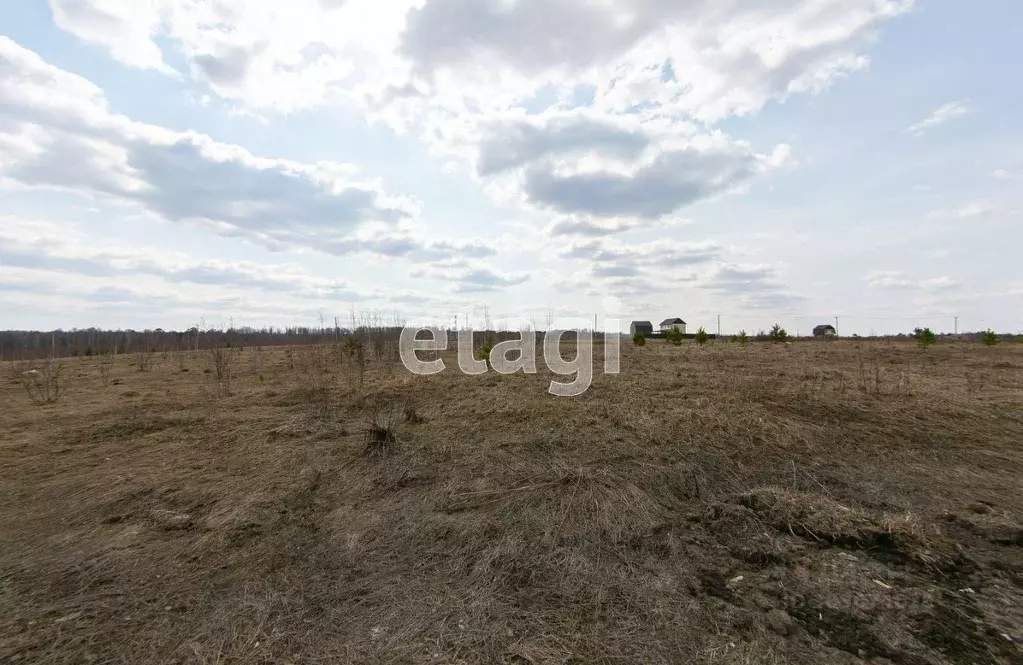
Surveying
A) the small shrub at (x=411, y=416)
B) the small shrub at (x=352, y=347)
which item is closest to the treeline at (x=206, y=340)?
the small shrub at (x=352, y=347)

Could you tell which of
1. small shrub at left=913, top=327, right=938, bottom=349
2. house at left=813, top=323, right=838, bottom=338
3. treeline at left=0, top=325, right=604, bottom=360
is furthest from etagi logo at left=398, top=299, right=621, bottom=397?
house at left=813, top=323, right=838, bottom=338

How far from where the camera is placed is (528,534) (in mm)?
3320

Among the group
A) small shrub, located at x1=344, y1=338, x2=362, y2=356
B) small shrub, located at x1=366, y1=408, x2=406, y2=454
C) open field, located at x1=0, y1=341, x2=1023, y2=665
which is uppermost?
small shrub, located at x1=344, y1=338, x2=362, y2=356

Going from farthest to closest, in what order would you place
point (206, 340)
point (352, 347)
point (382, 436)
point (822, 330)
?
point (822, 330), point (206, 340), point (352, 347), point (382, 436)

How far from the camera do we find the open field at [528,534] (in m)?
2.24

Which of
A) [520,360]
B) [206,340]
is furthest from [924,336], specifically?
[206,340]

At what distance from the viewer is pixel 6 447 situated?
218 inches

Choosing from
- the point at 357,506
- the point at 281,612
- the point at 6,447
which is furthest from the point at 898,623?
the point at 6,447

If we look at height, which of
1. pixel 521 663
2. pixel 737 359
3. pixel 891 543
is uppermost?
pixel 737 359

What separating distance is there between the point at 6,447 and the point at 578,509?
22.6 ft

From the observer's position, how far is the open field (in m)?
2.24

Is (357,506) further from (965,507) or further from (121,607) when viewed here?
(965,507)

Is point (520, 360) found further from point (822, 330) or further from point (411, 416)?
point (822, 330)

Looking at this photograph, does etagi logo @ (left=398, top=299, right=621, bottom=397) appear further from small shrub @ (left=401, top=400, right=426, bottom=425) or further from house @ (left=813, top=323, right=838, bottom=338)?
house @ (left=813, top=323, right=838, bottom=338)
